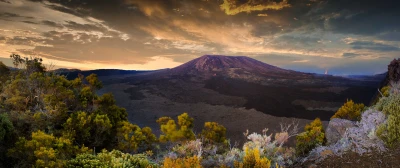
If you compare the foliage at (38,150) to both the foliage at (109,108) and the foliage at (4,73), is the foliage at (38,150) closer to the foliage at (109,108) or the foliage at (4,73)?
the foliage at (109,108)

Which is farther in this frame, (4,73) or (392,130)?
(4,73)

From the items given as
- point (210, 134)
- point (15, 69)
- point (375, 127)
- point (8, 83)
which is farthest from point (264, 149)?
point (15, 69)

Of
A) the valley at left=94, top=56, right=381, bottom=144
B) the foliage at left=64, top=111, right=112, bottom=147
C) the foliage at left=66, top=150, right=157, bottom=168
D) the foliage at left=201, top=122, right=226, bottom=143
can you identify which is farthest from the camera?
the valley at left=94, top=56, right=381, bottom=144

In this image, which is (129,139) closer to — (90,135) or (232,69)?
(90,135)

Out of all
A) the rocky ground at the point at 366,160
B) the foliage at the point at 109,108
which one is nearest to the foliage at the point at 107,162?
the rocky ground at the point at 366,160

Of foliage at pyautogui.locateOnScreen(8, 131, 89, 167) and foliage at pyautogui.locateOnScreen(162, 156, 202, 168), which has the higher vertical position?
foliage at pyautogui.locateOnScreen(162, 156, 202, 168)

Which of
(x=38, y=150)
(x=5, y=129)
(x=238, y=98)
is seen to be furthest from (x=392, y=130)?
(x=238, y=98)

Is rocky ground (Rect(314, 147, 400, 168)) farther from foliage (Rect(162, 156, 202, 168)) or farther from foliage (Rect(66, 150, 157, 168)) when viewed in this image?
foliage (Rect(66, 150, 157, 168))

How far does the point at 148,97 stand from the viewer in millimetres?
45125

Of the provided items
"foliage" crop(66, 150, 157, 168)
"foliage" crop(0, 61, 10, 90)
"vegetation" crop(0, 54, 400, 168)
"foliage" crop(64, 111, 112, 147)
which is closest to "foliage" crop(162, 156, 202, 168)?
"vegetation" crop(0, 54, 400, 168)

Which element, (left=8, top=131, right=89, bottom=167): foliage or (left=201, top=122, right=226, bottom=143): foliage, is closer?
(left=8, top=131, right=89, bottom=167): foliage

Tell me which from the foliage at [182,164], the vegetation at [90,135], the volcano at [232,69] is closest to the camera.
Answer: the foliage at [182,164]

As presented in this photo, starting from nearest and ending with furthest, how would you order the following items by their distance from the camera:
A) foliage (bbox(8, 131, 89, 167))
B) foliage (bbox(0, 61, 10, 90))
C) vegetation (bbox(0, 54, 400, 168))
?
vegetation (bbox(0, 54, 400, 168))
foliage (bbox(8, 131, 89, 167))
foliage (bbox(0, 61, 10, 90))

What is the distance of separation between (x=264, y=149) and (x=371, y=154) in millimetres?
2192
